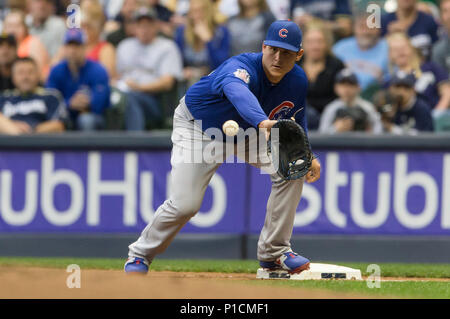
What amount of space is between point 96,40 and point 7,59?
134cm

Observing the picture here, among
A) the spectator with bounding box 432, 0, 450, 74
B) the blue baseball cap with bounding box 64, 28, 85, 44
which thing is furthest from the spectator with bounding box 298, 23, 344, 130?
the blue baseball cap with bounding box 64, 28, 85, 44

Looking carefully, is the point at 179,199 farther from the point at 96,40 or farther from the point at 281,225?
the point at 96,40

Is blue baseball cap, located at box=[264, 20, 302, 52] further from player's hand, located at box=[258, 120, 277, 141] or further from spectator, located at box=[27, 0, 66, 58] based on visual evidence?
spectator, located at box=[27, 0, 66, 58]

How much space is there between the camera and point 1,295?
15.5 ft

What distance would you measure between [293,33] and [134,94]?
4.78 metres

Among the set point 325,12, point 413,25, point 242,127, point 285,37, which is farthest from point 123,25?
point 285,37

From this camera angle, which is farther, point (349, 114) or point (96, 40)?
point (96, 40)

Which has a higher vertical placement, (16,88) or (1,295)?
(16,88)

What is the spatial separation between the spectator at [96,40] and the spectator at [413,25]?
366cm

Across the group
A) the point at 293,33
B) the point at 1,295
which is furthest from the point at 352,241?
the point at 1,295

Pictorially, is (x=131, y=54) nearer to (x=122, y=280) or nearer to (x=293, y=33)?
(x=293, y=33)

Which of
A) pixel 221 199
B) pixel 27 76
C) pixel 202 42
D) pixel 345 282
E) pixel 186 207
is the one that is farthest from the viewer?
pixel 202 42

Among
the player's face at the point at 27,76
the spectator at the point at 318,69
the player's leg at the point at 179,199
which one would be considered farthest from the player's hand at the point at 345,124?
the player's leg at the point at 179,199

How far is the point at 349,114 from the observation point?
9844 millimetres
